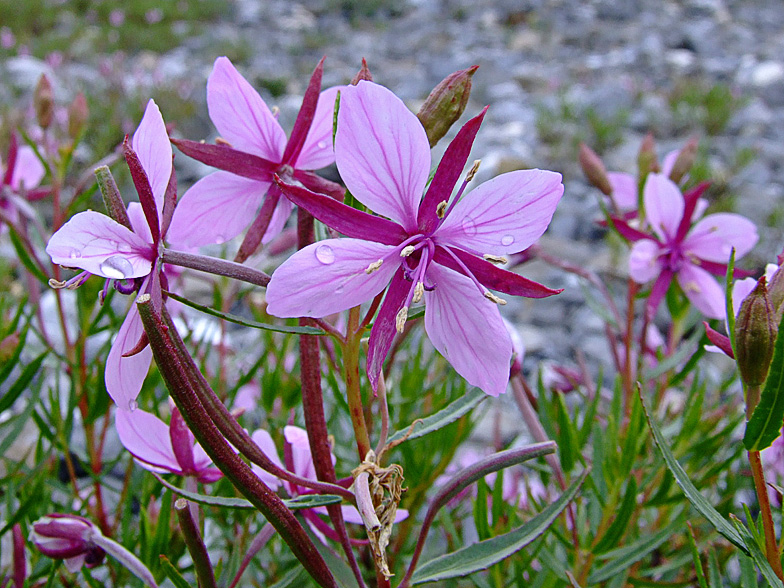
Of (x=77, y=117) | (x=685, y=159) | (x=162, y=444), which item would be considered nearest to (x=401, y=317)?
(x=162, y=444)

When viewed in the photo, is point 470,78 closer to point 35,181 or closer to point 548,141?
point 35,181

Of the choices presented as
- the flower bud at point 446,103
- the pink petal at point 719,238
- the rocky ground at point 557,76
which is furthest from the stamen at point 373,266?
the rocky ground at point 557,76

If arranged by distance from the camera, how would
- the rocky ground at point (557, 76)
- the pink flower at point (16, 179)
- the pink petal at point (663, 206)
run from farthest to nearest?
1. the rocky ground at point (557, 76)
2. the pink flower at point (16, 179)
3. the pink petal at point (663, 206)

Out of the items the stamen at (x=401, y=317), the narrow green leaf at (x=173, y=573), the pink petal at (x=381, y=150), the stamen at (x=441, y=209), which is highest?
the pink petal at (x=381, y=150)

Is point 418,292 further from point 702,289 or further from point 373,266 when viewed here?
point 702,289

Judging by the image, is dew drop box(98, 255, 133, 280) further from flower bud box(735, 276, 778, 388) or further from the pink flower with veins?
flower bud box(735, 276, 778, 388)

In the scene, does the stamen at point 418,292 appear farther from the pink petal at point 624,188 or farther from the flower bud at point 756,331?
the pink petal at point 624,188
